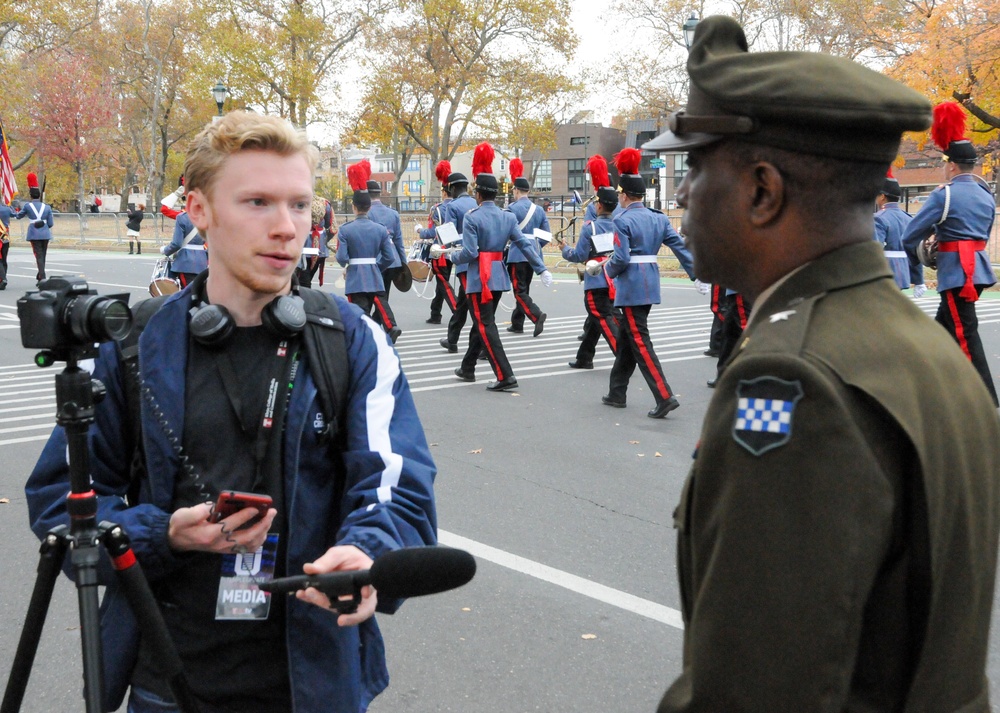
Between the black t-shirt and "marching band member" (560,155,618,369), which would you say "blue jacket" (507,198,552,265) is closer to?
"marching band member" (560,155,618,369)

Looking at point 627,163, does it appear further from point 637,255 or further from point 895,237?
point 895,237

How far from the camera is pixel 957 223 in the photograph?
30.1 feet

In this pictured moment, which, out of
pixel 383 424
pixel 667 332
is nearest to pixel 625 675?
pixel 383 424

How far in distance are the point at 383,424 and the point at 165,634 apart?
619mm

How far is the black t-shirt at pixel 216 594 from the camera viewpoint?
2176mm

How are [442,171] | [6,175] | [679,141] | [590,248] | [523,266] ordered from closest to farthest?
[679,141]
[590,248]
[523,266]
[442,171]
[6,175]

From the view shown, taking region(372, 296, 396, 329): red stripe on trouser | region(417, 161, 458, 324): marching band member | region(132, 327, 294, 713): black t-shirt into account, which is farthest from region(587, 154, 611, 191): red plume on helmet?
region(132, 327, 294, 713): black t-shirt

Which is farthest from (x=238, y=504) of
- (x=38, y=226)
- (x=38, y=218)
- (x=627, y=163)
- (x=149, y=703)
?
(x=38, y=218)

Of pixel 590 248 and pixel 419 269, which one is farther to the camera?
pixel 419 269

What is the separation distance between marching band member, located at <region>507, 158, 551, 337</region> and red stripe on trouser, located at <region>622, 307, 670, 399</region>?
454 cm

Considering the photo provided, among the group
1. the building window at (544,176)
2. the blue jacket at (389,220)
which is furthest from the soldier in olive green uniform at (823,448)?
the building window at (544,176)

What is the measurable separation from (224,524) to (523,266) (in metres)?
13.3

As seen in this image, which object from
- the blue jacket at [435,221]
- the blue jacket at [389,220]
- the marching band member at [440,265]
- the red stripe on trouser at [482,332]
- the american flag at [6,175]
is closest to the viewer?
the red stripe on trouser at [482,332]

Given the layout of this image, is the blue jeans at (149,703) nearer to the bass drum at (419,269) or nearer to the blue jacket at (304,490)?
the blue jacket at (304,490)
